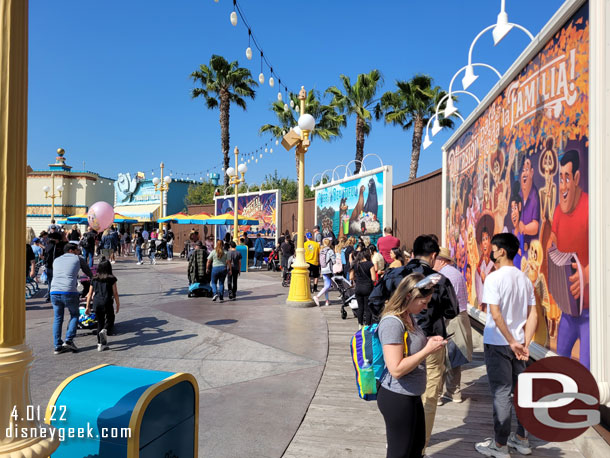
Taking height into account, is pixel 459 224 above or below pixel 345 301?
above

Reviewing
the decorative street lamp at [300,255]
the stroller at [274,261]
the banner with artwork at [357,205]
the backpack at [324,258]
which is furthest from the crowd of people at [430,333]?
the stroller at [274,261]

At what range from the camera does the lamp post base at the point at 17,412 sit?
6.23 feet

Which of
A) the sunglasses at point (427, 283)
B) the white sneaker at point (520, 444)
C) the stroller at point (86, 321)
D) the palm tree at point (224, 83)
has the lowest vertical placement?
the white sneaker at point (520, 444)

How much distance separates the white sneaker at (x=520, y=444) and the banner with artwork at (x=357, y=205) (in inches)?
413

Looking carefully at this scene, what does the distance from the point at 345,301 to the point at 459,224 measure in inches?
120

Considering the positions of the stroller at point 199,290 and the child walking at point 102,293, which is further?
the stroller at point 199,290

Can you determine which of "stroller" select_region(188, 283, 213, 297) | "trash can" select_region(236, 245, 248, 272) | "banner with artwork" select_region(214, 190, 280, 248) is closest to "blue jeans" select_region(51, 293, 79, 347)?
"stroller" select_region(188, 283, 213, 297)

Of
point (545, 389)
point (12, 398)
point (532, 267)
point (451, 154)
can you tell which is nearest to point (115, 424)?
point (12, 398)

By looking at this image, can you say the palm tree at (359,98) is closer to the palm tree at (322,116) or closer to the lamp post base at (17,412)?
the palm tree at (322,116)

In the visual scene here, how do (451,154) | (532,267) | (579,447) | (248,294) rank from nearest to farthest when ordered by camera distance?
(579,447) < (532,267) < (451,154) < (248,294)

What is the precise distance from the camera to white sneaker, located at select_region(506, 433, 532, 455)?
151 inches

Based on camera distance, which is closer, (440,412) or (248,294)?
(440,412)

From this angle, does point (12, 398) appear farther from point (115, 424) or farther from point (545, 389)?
point (545, 389)

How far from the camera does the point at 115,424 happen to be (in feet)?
7.68
